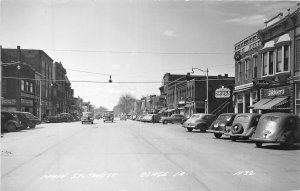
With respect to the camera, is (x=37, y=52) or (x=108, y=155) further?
(x=37, y=52)

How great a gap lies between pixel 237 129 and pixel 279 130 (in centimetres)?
422

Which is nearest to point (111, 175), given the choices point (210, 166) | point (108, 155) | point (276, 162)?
point (210, 166)

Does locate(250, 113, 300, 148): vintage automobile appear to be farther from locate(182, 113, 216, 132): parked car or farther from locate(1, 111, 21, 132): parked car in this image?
locate(1, 111, 21, 132): parked car

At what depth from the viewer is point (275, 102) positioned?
100 feet

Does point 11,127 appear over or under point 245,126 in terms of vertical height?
under

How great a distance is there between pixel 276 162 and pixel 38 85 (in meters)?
71.4

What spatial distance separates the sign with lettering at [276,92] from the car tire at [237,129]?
9.97 m

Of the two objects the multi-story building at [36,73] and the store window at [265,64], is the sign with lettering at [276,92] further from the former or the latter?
the multi-story building at [36,73]

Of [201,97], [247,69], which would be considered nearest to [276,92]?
[247,69]

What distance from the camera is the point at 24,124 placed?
35.8 metres

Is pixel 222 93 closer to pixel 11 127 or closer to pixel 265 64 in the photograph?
pixel 265 64

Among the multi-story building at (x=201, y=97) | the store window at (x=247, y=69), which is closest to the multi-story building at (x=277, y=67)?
the store window at (x=247, y=69)

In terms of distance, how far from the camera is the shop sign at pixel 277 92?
98.5 ft

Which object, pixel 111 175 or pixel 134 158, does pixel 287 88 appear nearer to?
pixel 134 158
